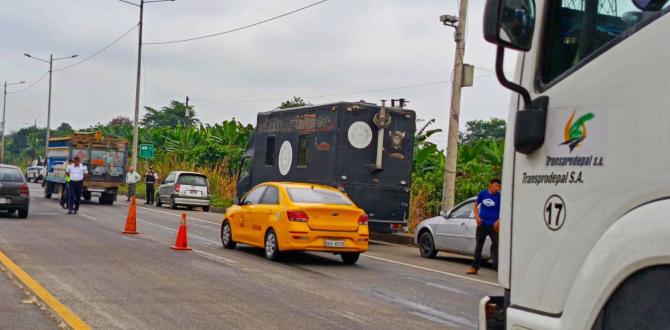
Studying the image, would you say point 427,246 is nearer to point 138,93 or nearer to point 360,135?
point 360,135

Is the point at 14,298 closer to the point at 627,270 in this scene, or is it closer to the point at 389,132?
the point at 627,270

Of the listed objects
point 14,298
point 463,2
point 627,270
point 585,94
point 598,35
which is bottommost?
point 14,298

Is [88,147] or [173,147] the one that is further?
[173,147]

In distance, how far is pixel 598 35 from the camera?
11.6ft

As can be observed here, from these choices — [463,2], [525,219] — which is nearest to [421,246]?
[463,2]

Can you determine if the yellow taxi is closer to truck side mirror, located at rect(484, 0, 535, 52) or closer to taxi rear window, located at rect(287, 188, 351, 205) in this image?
taxi rear window, located at rect(287, 188, 351, 205)

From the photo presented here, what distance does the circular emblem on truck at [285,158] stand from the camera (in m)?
21.3

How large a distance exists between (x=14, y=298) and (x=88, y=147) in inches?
949

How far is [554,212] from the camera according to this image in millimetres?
3580

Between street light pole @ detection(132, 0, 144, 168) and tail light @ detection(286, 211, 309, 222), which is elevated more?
street light pole @ detection(132, 0, 144, 168)

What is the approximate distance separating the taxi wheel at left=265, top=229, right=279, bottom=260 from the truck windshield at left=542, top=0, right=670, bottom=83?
10.6 metres

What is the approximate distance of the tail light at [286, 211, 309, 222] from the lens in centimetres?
1372

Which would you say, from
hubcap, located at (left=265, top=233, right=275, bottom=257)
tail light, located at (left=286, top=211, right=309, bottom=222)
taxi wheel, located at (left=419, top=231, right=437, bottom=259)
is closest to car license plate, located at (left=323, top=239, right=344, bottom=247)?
tail light, located at (left=286, top=211, right=309, bottom=222)

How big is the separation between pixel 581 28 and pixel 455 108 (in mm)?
16516
